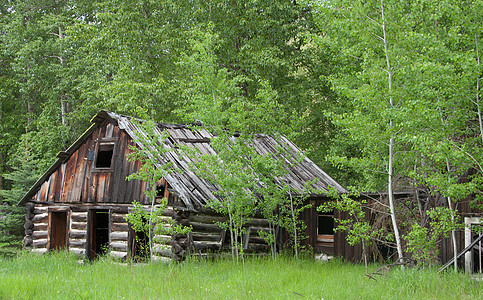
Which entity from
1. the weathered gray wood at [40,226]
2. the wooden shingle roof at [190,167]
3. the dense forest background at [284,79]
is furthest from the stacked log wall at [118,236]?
the dense forest background at [284,79]

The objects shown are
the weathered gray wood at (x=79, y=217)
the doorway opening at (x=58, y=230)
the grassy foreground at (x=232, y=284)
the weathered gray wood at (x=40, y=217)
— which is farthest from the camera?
the weathered gray wood at (x=40, y=217)

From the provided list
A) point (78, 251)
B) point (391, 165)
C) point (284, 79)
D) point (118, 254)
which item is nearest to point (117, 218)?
point (118, 254)

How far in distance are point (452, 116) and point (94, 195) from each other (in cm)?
1176

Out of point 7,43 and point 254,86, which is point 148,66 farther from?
point 7,43

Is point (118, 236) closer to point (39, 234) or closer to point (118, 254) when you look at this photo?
point (118, 254)

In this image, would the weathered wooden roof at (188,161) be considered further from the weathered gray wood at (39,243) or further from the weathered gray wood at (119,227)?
the weathered gray wood at (119,227)

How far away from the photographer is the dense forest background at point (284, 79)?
1149 centimetres

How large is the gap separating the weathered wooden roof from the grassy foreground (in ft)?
8.28

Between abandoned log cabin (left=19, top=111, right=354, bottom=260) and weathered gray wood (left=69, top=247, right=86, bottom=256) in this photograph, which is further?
weathered gray wood (left=69, top=247, right=86, bottom=256)

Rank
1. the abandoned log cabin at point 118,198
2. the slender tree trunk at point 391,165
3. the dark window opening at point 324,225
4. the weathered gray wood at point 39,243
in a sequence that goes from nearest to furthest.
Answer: the slender tree trunk at point 391,165 → the abandoned log cabin at point 118,198 → the weathered gray wood at point 39,243 → the dark window opening at point 324,225

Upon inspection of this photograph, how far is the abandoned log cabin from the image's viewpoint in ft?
49.7

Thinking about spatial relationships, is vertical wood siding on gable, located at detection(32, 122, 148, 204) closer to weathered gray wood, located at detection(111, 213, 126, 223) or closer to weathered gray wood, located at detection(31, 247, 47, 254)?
weathered gray wood, located at detection(111, 213, 126, 223)

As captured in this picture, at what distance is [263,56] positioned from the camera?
24.1 metres

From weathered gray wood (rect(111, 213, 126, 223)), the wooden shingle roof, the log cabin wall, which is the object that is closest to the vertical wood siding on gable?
weathered gray wood (rect(111, 213, 126, 223))
